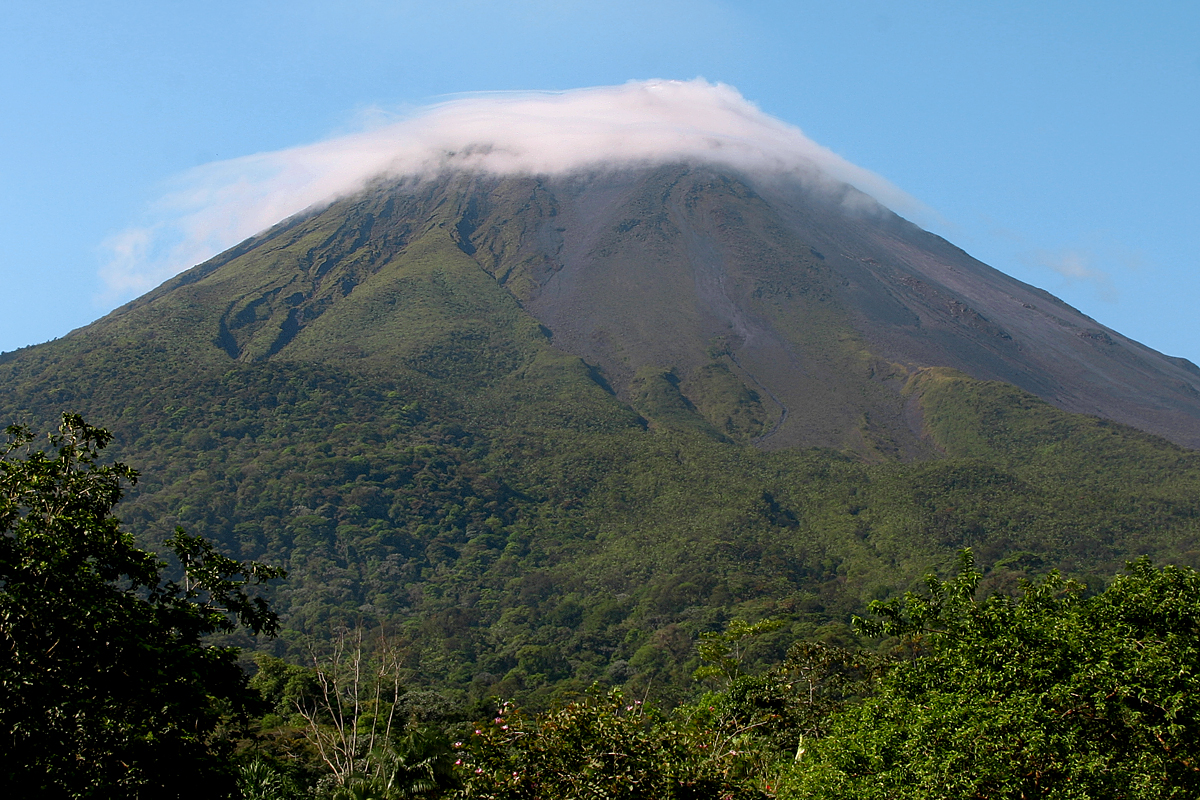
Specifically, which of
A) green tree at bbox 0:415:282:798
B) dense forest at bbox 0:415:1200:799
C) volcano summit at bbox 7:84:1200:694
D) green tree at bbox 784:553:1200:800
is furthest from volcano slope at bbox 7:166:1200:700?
green tree at bbox 0:415:282:798

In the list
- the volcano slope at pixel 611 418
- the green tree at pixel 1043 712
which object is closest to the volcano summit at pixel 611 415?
the volcano slope at pixel 611 418

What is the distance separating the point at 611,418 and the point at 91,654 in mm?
112312

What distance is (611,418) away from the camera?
4889 inches

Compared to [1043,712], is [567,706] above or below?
above

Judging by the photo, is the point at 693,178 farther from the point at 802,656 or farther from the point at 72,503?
the point at 72,503

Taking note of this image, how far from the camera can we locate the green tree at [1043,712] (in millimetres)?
12453

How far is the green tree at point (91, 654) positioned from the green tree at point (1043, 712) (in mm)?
8248

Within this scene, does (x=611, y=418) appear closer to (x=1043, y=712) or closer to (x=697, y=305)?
(x=697, y=305)

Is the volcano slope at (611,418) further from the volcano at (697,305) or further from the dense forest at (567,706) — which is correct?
the dense forest at (567,706)

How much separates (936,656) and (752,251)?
496 feet

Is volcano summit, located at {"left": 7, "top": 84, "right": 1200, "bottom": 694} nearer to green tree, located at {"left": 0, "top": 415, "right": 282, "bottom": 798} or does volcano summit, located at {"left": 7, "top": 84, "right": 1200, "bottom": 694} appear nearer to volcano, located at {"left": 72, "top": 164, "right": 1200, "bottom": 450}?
volcano, located at {"left": 72, "top": 164, "right": 1200, "bottom": 450}

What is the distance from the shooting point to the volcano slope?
8731cm

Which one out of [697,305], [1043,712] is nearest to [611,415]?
[697,305]

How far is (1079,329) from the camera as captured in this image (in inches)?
6447
